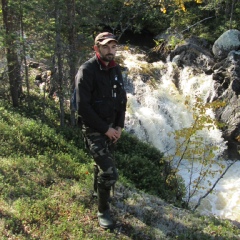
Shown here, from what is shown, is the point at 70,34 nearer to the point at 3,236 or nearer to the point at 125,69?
the point at 125,69

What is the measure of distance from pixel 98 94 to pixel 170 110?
1106 centimetres

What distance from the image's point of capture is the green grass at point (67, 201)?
4668 millimetres

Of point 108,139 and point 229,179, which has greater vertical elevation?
point 108,139

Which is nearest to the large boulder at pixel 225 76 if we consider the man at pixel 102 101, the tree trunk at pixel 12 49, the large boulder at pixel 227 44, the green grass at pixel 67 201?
the large boulder at pixel 227 44

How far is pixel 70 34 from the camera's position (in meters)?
10.9

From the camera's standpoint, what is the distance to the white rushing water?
39.8ft

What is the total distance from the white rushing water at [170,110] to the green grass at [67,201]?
3.87 metres

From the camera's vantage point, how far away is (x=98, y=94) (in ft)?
14.1

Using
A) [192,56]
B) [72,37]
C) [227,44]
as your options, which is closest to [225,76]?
[192,56]

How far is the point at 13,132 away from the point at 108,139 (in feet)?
15.9

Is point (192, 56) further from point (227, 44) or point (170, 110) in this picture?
point (170, 110)

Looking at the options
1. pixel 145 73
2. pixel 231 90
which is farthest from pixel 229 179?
pixel 145 73

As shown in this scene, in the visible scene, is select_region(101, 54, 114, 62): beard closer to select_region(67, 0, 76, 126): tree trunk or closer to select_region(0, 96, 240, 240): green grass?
select_region(0, 96, 240, 240): green grass

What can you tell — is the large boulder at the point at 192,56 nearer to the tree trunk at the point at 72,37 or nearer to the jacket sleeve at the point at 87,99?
the tree trunk at the point at 72,37
